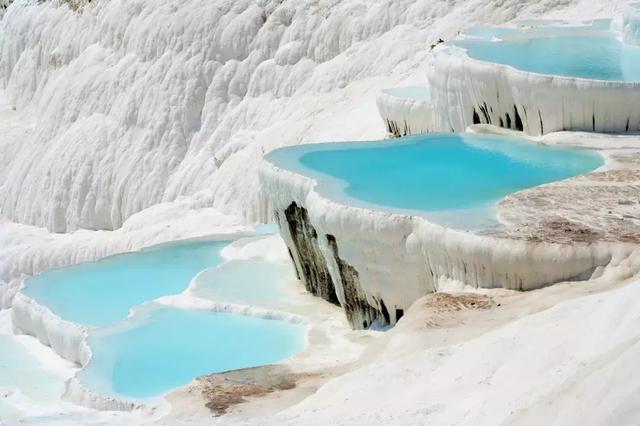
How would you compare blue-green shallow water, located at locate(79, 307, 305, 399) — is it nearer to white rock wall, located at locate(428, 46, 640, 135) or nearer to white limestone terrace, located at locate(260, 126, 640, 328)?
white limestone terrace, located at locate(260, 126, 640, 328)

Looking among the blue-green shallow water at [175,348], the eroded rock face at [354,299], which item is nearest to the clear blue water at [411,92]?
the eroded rock face at [354,299]

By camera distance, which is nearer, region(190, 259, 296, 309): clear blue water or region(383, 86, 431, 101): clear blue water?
region(190, 259, 296, 309): clear blue water

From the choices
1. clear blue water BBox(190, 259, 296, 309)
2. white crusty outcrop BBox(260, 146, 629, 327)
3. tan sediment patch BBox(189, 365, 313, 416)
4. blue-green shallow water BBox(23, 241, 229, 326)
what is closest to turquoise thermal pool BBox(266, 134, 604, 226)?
white crusty outcrop BBox(260, 146, 629, 327)

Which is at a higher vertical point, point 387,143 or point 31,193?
point 387,143

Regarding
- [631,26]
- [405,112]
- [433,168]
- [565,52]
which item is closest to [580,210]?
[433,168]

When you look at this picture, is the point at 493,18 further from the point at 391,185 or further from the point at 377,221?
the point at 377,221

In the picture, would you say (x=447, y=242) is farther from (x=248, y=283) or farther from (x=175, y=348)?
(x=248, y=283)

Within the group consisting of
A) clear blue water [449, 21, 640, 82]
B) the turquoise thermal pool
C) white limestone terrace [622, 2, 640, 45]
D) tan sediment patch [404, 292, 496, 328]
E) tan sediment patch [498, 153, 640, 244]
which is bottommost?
tan sediment patch [404, 292, 496, 328]

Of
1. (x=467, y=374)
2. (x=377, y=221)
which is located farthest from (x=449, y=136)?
(x=467, y=374)
